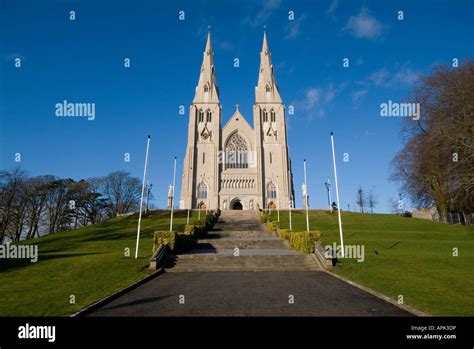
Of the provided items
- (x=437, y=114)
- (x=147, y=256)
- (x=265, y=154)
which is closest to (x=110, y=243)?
(x=147, y=256)

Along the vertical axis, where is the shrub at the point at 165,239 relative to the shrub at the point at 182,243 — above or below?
above

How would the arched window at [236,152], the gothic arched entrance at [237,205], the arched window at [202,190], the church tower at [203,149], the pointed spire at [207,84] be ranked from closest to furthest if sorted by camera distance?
1. the church tower at [203,149]
2. the arched window at [202,190]
3. the gothic arched entrance at [237,205]
4. the arched window at [236,152]
5. the pointed spire at [207,84]

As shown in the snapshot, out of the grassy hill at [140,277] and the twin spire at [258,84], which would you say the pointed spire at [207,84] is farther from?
the grassy hill at [140,277]

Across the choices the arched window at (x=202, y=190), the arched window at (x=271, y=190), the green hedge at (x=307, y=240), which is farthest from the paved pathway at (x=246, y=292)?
the arched window at (x=271, y=190)

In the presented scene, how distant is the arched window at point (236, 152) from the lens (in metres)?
55.2

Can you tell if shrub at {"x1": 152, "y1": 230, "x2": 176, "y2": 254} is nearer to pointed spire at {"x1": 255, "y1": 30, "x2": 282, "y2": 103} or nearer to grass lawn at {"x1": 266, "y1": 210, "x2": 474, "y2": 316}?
grass lawn at {"x1": 266, "y1": 210, "x2": 474, "y2": 316}

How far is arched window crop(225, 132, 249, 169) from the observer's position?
5519 centimetres

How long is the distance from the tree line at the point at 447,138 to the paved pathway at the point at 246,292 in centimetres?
1955

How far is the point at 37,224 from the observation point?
42281mm

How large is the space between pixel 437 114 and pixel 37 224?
5337cm

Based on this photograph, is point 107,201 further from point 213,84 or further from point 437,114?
point 437,114

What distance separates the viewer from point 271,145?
55500 millimetres

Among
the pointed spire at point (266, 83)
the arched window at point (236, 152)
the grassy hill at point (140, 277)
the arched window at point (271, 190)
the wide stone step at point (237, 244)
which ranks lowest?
the wide stone step at point (237, 244)
